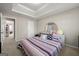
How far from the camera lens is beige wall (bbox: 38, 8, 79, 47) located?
139 cm

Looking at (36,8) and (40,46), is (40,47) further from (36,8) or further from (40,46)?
(36,8)

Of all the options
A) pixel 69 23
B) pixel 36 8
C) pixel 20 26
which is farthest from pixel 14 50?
pixel 69 23

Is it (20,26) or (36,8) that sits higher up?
(36,8)

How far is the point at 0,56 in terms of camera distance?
4.86 feet

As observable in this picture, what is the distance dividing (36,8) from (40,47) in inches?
28.7

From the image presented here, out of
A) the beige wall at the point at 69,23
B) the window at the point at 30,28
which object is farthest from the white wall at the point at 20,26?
the beige wall at the point at 69,23

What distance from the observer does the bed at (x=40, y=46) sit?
1312 millimetres

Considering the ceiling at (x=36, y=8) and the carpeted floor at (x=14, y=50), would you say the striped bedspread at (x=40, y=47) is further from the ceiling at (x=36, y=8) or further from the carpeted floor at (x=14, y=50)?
the ceiling at (x=36, y=8)

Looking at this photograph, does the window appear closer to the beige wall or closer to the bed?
the bed

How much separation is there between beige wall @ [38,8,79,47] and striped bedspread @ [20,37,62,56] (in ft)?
0.82

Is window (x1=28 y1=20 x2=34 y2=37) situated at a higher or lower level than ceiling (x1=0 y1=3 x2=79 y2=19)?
lower

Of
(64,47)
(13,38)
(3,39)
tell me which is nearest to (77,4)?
(64,47)

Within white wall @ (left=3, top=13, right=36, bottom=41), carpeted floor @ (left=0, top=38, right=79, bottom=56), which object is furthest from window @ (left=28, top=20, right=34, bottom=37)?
carpeted floor @ (left=0, top=38, right=79, bottom=56)

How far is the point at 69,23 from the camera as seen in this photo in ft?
4.60
